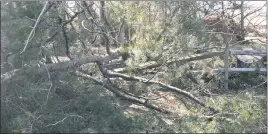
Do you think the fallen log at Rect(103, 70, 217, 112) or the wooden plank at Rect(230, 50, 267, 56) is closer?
the fallen log at Rect(103, 70, 217, 112)

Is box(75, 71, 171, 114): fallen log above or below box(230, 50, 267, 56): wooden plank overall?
below

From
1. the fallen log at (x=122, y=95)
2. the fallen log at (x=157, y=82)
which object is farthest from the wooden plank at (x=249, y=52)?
the fallen log at (x=122, y=95)

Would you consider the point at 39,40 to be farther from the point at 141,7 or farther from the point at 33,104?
the point at 141,7

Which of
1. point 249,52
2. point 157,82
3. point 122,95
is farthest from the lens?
point 249,52

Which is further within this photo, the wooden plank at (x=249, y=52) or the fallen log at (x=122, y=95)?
the wooden plank at (x=249, y=52)

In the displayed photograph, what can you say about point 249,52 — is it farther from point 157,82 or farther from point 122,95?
point 122,95

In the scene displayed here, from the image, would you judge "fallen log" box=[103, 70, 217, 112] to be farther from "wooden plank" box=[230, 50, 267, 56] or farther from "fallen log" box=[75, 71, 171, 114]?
"wooden plank" box=[230, 50, 267, 56]

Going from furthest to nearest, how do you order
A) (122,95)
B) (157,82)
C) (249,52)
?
(249,52)
(157,82)
(122,95)

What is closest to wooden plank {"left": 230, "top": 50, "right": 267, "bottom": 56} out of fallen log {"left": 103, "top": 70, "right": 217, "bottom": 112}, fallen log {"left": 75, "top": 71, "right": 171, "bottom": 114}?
fallen log {"left": 103, "top": 70, "right": 217, "bottom": 112}

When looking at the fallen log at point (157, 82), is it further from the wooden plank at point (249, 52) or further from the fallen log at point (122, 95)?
the wooden plank at point (249, 52)

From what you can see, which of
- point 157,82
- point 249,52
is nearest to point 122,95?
point 157,82

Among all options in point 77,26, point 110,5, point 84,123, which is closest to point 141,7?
point 110,5

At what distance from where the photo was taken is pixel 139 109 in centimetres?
423

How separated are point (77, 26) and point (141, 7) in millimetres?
1259
